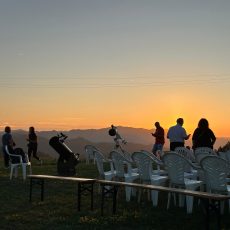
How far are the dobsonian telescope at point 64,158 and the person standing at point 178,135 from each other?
3111 millimetres

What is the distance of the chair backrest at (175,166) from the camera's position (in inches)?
417

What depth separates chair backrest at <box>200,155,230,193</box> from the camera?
9438 millimetres

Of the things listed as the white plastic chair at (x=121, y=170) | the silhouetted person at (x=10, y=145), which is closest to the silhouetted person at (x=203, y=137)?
the white plastic chair at (x=121, y=170)

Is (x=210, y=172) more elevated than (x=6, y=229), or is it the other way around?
(x=210, y=172)

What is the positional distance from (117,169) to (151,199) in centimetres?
100

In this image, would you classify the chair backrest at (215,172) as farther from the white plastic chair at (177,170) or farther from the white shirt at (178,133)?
the white shirt at (178,133)

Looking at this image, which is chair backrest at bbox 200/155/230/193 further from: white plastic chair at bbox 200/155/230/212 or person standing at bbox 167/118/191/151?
person standing at bbox 167/118/191/151

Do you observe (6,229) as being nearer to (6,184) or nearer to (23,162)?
(6,184)

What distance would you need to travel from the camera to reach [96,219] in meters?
9.78

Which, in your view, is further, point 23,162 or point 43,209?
point 23,162

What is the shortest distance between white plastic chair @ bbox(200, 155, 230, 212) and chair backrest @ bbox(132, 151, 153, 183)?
187 cm

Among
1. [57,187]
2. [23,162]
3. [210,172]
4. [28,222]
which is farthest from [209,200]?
[23,162]

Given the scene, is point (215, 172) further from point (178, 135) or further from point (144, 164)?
point (178, 135)

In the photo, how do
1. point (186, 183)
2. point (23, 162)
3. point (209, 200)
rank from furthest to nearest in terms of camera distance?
point (23, 162) < point (186, 183) < point (209, 200)
